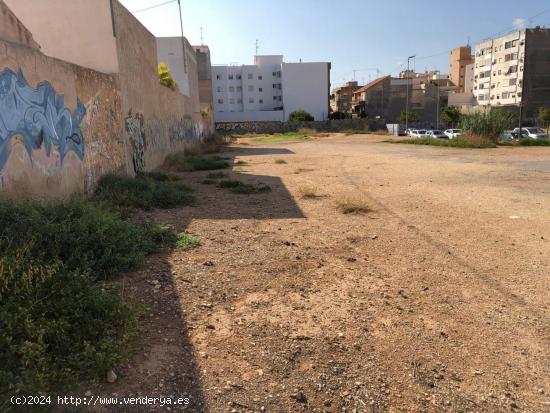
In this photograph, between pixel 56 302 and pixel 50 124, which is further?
pixel 50 124

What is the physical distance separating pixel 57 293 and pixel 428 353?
2.75 metres

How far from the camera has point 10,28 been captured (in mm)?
5645

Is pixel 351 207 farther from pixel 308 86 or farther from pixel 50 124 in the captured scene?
pixel 308 86

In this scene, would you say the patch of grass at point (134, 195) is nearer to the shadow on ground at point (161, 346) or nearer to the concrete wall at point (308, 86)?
the shadow on ground at point (161, 346)

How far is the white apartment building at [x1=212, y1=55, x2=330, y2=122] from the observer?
80438 mm

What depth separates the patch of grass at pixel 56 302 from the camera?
248cm

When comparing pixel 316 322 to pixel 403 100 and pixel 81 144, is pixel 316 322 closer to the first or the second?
pixel 81 144

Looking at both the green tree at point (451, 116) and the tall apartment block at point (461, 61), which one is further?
the tall apartment block at point (461, 61)

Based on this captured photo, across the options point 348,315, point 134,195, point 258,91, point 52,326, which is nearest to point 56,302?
point 52,326

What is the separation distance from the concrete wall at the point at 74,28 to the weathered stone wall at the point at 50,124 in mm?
1149

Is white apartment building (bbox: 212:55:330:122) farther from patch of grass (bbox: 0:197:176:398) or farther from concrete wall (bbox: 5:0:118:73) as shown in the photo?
patch of grass (bbox: 0:197:176:398)

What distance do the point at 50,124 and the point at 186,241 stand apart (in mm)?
2772

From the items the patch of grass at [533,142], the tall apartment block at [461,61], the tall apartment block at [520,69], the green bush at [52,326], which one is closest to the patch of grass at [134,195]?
the green bush at [52,326]

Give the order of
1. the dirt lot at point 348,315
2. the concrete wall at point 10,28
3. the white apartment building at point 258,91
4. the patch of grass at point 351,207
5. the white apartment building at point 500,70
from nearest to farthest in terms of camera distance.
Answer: the dirt lot at point 348,315 < the concrete wall at point 10,28 < the patch of grass at point 351,207 < the white apartment building at point 500,70 < the white apartment building at point 258,91
